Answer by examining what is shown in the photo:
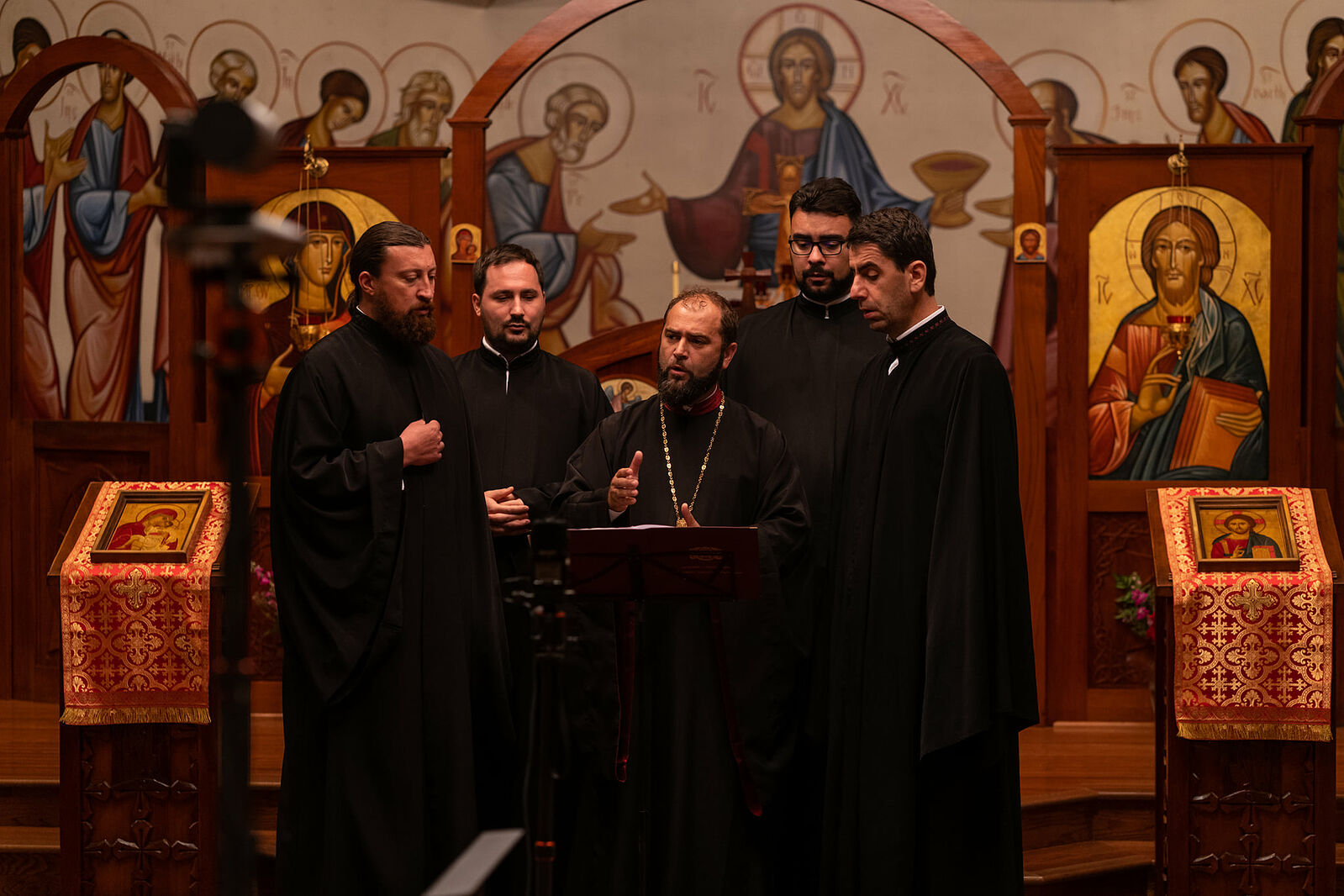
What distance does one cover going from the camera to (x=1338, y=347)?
887 cm

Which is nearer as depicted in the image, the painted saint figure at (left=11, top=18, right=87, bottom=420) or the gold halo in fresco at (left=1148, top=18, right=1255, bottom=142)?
the painted saint figure at (left=11, top=18, right=87, bottom=420)

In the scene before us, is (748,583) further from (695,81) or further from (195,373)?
(695,81)

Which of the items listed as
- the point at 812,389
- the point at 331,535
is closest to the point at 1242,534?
the point at 812,389

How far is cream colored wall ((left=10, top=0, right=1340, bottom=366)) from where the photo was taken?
1131 centimetres

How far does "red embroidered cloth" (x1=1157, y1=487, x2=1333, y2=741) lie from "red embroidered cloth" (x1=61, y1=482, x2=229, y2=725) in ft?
12.0

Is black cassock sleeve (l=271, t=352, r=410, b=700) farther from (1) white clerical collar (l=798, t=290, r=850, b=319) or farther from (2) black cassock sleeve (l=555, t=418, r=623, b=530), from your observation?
(1) white clerical collar (l=798, t=290, r=850, b=319)

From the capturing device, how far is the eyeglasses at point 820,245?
5.63 meters

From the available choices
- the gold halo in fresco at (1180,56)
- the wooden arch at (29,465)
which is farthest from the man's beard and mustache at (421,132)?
the gold halo in fresco at (1180,56)

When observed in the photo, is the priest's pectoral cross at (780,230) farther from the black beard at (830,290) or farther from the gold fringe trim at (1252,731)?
the gold fringe trim at (1252,731)

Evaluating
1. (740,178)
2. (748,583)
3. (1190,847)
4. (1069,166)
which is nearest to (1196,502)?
(1190,847)

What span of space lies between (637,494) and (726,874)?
4.52 feet

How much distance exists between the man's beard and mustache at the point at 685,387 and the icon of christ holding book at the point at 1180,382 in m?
3.14

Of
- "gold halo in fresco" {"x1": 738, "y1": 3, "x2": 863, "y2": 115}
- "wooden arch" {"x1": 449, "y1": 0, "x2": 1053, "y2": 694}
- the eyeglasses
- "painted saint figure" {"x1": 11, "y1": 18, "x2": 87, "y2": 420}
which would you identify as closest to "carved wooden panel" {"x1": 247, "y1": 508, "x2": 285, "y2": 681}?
"wooden arch" {"x1": 449, "y1": 0, "x2": 1053, "y2": 694}

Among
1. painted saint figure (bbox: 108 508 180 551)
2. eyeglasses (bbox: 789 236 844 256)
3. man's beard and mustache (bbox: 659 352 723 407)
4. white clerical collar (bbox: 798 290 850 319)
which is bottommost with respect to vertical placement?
painted saint figure (bbox: 108 508 180 551)
